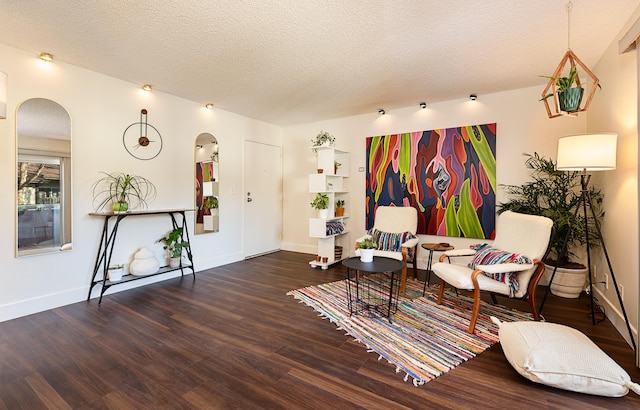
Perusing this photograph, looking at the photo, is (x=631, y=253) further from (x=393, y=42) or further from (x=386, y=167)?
(x=386, y=167)

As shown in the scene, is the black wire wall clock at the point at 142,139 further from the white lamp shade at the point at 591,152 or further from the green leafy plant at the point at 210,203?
the white lamp shade at the point at 591,152

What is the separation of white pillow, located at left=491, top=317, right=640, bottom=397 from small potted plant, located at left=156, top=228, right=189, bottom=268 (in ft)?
12.4

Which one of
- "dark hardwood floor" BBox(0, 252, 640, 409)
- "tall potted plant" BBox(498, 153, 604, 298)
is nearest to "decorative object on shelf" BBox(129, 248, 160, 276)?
"dark hardwood floor" BBox(0, 252, 640, 409)

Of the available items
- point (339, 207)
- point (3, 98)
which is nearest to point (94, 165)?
point (3, 98)

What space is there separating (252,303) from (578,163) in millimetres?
3215

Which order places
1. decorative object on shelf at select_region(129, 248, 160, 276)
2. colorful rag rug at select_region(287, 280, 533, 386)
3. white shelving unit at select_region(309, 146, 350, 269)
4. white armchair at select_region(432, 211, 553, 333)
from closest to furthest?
1. colorful rag rug at select_region(287, 280, 533, 386)
2. white armchair at select_region(432, 211, 553, 333)
3. decorative object on shelf at select_region(129, 248, 160, 276)
4. white shelving unit at select_region(309, 146, 350, 269)

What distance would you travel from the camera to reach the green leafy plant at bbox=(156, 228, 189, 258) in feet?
13.0

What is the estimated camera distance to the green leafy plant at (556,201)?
3244 millimetres

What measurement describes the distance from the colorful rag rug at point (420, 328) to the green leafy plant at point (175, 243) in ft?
5.52

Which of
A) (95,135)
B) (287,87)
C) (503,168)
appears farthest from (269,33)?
(503,168)

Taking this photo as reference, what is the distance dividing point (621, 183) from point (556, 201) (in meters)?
0.92

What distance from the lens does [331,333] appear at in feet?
8.23

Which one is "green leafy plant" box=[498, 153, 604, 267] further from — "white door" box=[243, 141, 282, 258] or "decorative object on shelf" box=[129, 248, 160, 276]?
"decorative object on shelf" box=[129, 248, 160, 276]

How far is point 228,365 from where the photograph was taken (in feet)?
6.72
